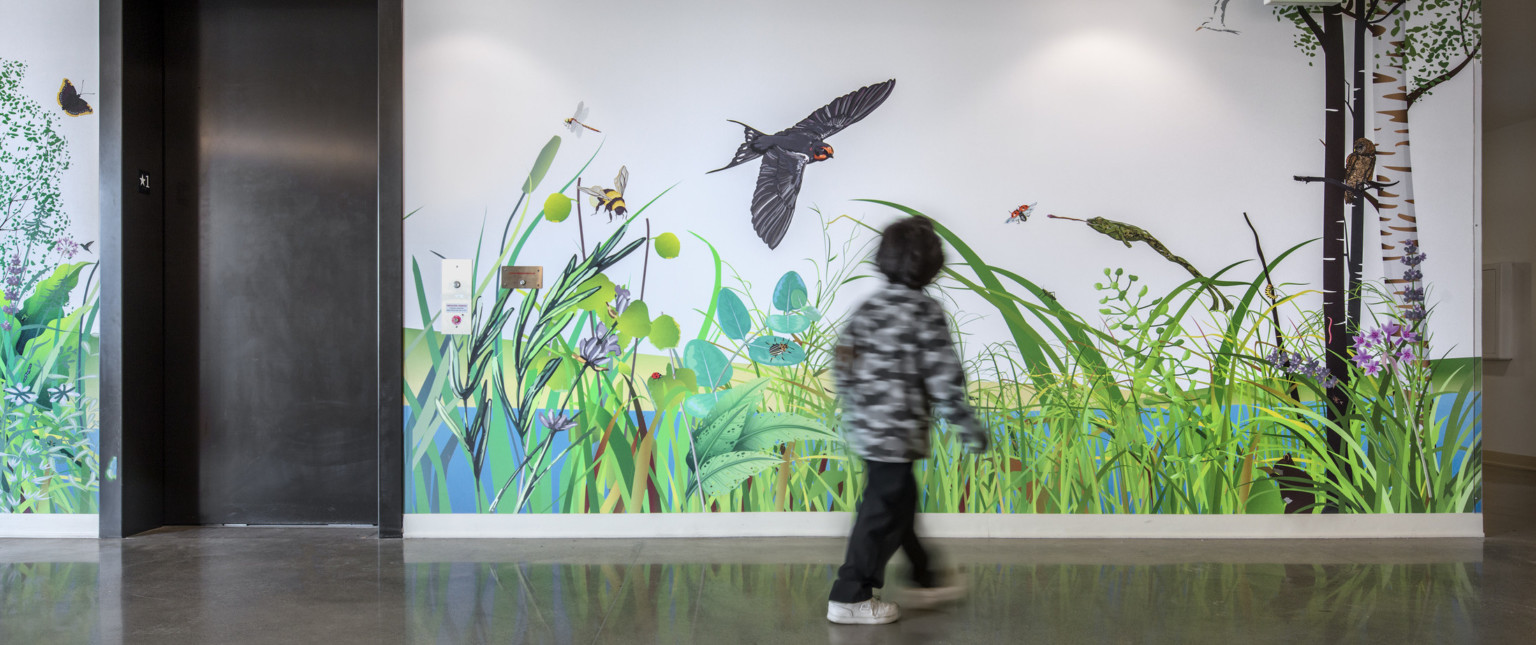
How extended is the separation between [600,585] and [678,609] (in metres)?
0.39

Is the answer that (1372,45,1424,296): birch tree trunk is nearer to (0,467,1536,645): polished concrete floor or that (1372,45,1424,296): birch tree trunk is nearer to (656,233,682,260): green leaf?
(0,467,1536,645): polished concrete floor

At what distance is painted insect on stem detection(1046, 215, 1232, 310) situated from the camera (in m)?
3.57

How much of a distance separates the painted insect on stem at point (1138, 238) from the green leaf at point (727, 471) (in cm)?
169

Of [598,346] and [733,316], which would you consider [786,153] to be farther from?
[598,346]

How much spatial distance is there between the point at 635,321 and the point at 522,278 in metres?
0.52

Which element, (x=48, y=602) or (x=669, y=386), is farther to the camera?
(x=669, y=386)

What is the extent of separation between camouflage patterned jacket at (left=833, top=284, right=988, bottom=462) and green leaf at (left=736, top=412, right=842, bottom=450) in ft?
3.95

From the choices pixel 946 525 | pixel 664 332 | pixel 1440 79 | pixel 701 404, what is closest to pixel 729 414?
pixel 701 404

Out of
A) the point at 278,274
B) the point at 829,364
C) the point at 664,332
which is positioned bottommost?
the point at 829,364

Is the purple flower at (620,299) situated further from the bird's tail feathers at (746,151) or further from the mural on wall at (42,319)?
the mural on wall at (42,319)

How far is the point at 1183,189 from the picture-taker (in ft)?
11.8

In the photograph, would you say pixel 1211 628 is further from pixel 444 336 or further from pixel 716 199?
pixel 444 336

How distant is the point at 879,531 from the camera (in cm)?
232

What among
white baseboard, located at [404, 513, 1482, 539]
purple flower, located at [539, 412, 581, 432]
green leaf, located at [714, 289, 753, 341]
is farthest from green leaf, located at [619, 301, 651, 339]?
white baseboard, located at [404, 513, 1482, 539]
